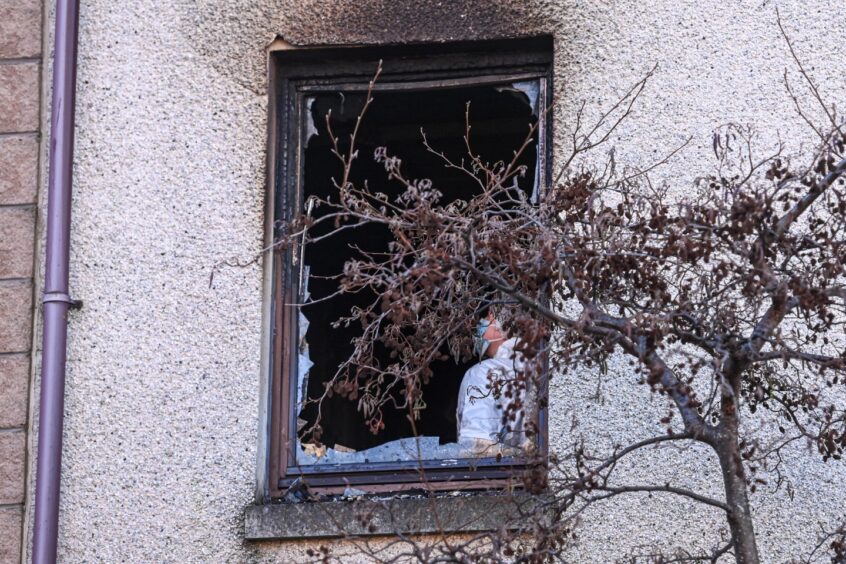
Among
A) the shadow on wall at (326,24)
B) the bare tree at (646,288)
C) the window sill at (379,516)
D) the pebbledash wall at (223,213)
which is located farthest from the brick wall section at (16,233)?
the bare tree at (646,288)

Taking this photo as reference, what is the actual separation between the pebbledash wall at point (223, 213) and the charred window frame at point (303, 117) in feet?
0.44

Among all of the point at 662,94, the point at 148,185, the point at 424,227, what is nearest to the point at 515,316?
Answer: the point at 424,227

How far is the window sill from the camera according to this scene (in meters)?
5.01

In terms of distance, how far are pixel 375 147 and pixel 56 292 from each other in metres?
1.61

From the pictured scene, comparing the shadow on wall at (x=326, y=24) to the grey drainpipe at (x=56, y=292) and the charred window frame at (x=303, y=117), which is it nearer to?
the charred window frame at (x=303, y=117)

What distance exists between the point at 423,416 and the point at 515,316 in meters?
3.05

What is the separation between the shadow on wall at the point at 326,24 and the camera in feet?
18.8

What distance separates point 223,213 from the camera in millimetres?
5590

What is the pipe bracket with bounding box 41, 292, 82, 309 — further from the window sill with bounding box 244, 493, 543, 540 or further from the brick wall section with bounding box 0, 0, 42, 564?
the window sill with bounding box 244, 493, 543, 540

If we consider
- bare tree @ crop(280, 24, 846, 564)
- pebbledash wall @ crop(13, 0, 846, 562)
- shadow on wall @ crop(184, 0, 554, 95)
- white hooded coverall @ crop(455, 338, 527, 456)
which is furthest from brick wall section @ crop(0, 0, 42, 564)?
bare tree @ crop(280, 24, 846, 564)

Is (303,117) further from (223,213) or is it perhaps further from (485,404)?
(485,404)

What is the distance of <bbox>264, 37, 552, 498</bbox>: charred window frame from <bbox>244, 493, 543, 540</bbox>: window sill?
25cm

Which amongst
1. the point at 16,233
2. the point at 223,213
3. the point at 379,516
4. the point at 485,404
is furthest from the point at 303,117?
the point at 379,516

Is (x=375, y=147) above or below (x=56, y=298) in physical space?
above
